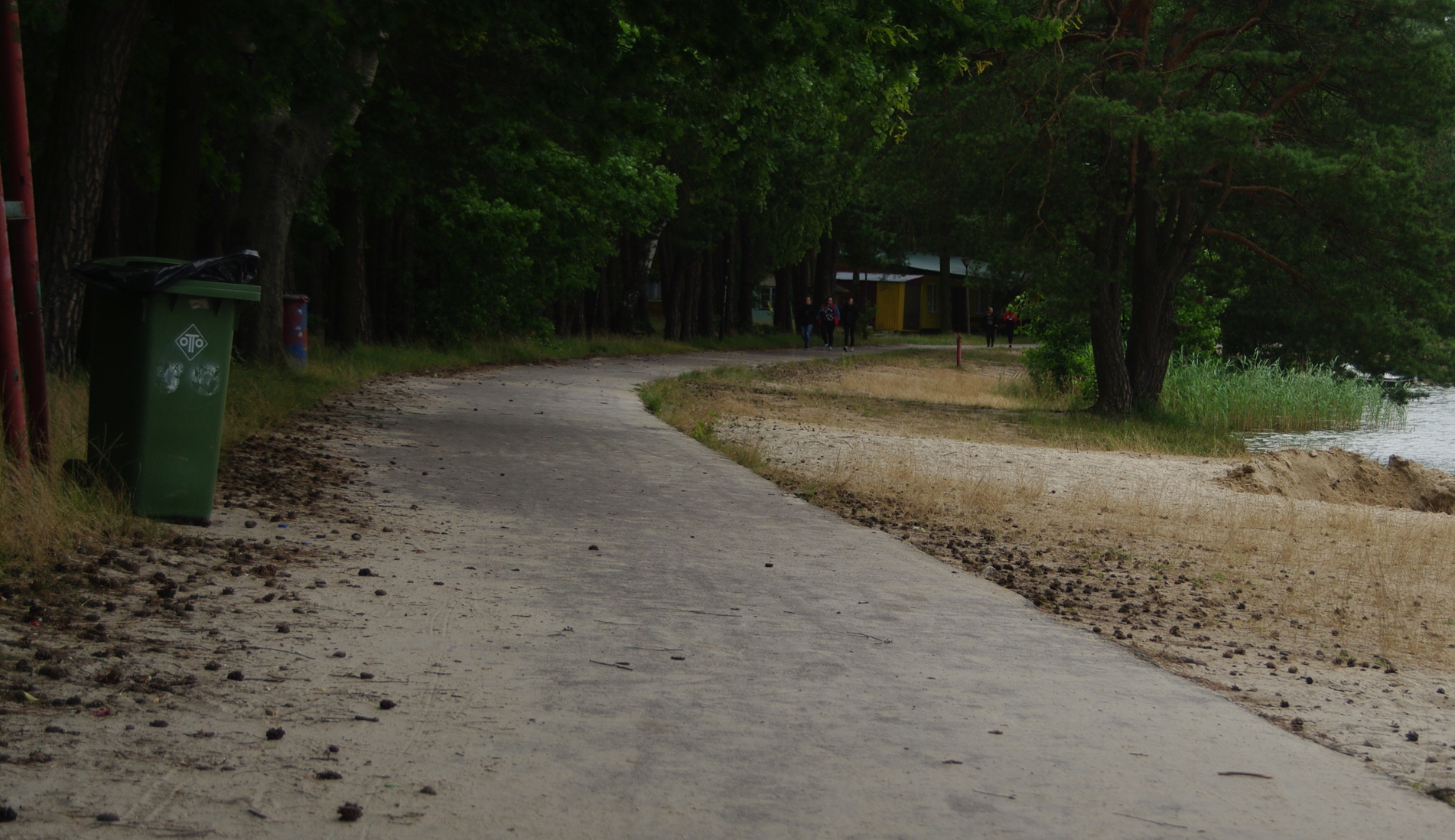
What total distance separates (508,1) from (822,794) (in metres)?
10.2

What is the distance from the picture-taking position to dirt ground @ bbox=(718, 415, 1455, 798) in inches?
225

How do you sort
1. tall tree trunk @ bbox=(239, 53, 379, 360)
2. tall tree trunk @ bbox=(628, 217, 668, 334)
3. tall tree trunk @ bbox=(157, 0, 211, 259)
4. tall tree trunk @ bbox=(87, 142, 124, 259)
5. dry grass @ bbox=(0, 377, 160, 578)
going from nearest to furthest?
dry grass @ bbox=(0, 377, 160, 578) → tall tree trunk @ bbox=(157, 0, 211, 259) → tall tree trunk @ bbox=(87, 142, 124, 259) → tall tree trunk @ bbox=(239, 53, 379, 360) → tall tree trunk @ bbox=(628, 217, 668, 334)

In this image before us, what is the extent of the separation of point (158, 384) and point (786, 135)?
16.9m

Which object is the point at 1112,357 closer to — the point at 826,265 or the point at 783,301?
the point at 826,265

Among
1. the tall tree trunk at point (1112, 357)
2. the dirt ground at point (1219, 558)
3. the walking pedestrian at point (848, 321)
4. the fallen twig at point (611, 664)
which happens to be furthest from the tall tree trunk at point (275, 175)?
the walking pedestrian at point (848, 321)

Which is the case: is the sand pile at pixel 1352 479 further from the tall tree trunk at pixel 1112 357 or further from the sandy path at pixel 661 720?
the sandy path at pixel 661 720

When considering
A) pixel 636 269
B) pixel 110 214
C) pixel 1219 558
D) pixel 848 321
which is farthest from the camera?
pixel 848 321

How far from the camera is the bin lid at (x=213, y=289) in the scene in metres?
7.38

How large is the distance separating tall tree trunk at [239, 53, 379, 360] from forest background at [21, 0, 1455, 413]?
0.14ft

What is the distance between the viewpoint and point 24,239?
24.7 ft

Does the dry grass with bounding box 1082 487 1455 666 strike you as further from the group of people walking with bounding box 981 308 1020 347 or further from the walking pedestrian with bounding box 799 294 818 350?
the group of people walking with bounding box 981 308 1020 347

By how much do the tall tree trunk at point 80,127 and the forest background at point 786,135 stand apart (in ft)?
0.08

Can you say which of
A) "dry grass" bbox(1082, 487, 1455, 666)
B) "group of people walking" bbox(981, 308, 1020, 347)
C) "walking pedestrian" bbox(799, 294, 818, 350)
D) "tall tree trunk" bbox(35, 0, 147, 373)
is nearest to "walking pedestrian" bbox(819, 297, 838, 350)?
"walking pedestrian" bbox(799, 294, 818, 350)

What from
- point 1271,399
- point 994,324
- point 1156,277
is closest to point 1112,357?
point 1156,277
